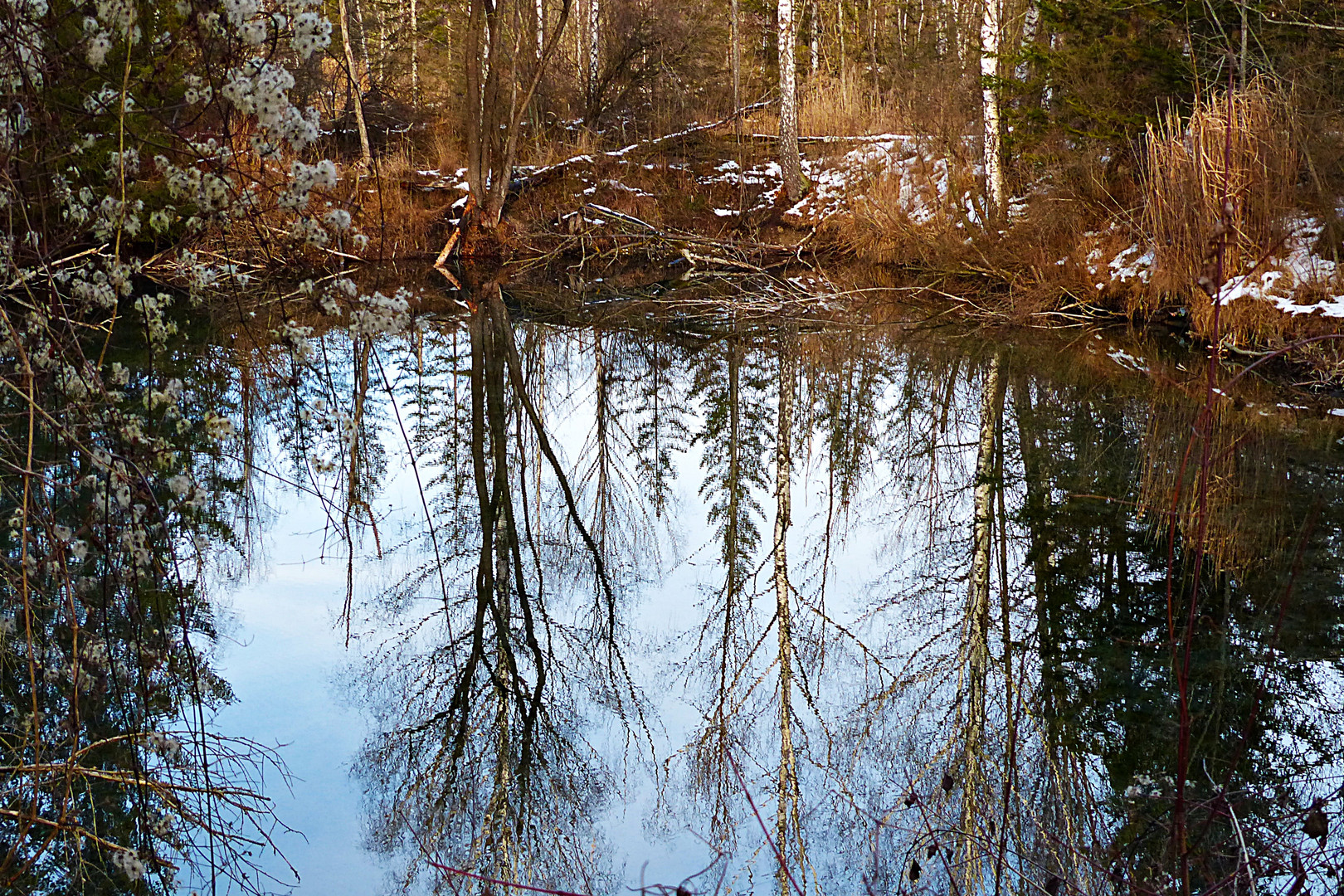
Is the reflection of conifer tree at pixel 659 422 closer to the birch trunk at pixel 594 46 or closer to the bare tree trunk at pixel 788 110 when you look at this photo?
the bare tree trunk at pixel 788 110

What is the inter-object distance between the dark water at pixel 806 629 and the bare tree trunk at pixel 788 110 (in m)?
8.55

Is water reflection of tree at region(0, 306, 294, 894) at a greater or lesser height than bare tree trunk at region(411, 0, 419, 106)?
lesser

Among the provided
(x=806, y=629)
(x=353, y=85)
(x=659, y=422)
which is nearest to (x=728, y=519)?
(x=806, y=629)

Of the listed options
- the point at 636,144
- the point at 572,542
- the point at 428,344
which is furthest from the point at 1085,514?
the point at 636,144

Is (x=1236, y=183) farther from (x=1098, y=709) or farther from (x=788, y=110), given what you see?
(x=788, y=110)

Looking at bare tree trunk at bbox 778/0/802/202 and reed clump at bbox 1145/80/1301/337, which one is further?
bare tree trunk at bbox 778/0/802/202

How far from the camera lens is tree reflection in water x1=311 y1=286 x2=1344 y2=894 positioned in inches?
120

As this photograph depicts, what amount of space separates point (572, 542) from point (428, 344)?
5.25 m

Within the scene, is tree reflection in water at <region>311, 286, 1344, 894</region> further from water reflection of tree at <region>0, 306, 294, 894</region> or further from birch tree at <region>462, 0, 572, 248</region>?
birch tree at <region>462, 0, 572, 248</region>

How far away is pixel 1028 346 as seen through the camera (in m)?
10.0

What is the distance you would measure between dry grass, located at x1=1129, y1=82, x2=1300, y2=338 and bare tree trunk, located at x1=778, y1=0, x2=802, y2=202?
776 cm

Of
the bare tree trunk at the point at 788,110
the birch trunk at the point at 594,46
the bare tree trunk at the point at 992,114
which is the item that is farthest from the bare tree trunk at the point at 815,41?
the bare tree trunk at the point at 992,114

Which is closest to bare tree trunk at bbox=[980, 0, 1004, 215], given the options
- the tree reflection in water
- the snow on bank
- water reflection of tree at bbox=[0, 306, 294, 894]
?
the snow on bank

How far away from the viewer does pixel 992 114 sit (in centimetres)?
1229
